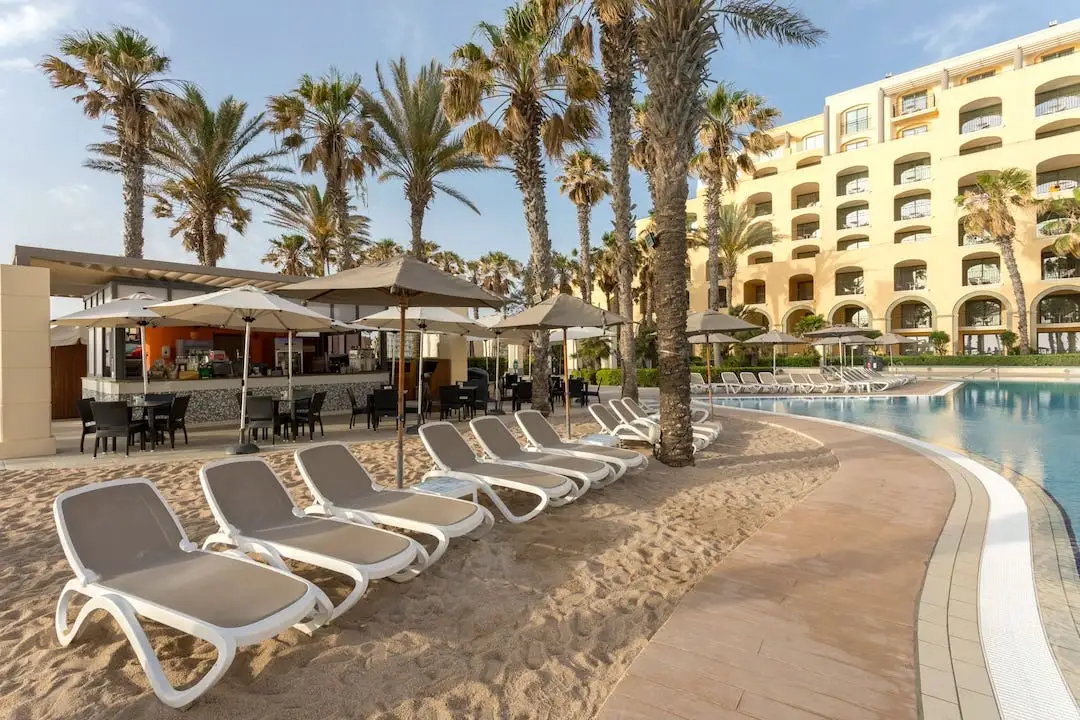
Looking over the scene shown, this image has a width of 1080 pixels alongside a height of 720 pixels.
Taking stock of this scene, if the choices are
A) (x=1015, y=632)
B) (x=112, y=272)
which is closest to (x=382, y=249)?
(x=112, y=272)

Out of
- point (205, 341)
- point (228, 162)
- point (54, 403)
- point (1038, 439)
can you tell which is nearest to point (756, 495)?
point (1038, 439)

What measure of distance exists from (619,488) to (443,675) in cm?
396

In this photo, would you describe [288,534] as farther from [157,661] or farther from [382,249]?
[382,249]

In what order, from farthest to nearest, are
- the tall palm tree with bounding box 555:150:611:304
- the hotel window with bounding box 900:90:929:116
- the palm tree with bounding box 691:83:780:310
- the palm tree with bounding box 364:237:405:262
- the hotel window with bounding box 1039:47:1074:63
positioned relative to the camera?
the hotel window with bounding box 900:90:929:116, the palm tree with bounding box 364:237:405:262, the hotel window with bounding box 1039:47:1074:63, the tall palm tree with bounding box 555:150:611:304, the palm tree with bounding box 691:83:780:310

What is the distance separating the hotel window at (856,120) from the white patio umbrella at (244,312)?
166 feet

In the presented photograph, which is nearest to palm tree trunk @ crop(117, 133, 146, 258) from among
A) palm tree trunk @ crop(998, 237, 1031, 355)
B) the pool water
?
the pool water

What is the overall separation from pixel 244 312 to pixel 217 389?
13.2 ft

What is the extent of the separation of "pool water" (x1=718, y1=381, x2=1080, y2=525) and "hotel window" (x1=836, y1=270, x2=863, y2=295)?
18.6 m

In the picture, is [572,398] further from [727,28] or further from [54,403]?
[54,403]

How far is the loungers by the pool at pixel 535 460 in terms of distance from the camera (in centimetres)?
584

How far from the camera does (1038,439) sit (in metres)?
10.6

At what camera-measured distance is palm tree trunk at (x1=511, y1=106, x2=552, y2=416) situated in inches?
494

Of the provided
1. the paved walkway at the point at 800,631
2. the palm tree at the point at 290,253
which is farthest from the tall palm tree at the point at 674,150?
the palm tree at the point at 290,253

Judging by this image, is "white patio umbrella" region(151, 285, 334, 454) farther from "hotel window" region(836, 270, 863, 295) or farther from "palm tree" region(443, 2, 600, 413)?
"hotel window" region(836, 270, 863, 295)
